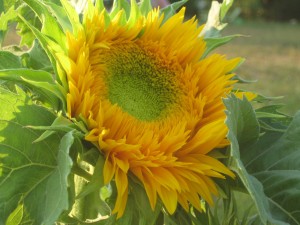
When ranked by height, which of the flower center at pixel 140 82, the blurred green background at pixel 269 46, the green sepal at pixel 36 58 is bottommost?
the blurred green background at pixel 269 46

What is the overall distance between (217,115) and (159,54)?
0.12 metres

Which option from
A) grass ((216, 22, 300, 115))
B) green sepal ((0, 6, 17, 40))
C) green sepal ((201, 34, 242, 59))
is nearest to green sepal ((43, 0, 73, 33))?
green sepal ((0, 6, 17, 40))

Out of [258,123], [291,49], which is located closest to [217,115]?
[258,123]

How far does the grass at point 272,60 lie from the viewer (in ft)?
17.8

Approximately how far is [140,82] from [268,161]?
0.72ft

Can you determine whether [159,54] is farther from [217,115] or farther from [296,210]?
[296,210]

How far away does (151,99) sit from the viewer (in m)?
1.03

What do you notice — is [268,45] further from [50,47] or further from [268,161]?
[50,47]

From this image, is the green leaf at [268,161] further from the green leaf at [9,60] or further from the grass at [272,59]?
the grass at [272,59]

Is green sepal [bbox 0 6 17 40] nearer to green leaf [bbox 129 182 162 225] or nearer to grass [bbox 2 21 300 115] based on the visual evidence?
green leaf [bbox 129 182 162 225]

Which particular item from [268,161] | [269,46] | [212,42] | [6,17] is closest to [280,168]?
[268,161]

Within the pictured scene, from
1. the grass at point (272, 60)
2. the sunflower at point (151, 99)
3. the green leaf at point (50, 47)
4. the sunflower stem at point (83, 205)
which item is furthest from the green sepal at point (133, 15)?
the grass at point (272, 60)

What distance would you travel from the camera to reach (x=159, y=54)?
3.32ft

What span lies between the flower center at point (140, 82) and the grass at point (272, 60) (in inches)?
106
